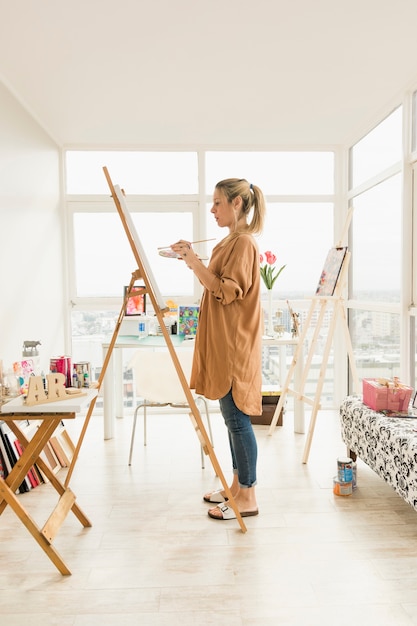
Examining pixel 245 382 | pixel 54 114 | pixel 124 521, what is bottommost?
pixel 124 521

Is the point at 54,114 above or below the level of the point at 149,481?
above

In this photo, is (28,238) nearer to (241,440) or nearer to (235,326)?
(235,326)

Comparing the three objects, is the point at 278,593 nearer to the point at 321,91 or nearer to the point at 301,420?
the point at 301,420

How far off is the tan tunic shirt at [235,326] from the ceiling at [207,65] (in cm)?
113

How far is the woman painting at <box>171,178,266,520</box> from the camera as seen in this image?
2.24 meters

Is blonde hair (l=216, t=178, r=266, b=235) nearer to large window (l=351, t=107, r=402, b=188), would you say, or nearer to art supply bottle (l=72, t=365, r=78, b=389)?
art supply bottle (l=72, t=365, r=78, b=389)

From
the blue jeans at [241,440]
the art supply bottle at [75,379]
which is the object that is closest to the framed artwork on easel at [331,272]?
the blue jeans at [241,440]

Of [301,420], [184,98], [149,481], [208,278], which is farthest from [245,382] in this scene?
[184,98]

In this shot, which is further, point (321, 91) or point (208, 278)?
point (321, 91)

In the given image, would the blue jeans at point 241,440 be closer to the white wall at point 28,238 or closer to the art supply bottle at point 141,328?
the white wall at point 28,238

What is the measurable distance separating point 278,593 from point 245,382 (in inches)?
33.5

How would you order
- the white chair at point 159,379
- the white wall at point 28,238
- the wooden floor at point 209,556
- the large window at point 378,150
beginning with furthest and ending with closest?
the large window at point 378,150
the white chair at point 159,379
the white wall at point 28,238
the wooden floor at point 209,556

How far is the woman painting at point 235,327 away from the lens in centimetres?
224

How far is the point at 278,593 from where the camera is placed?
70.2 inches
